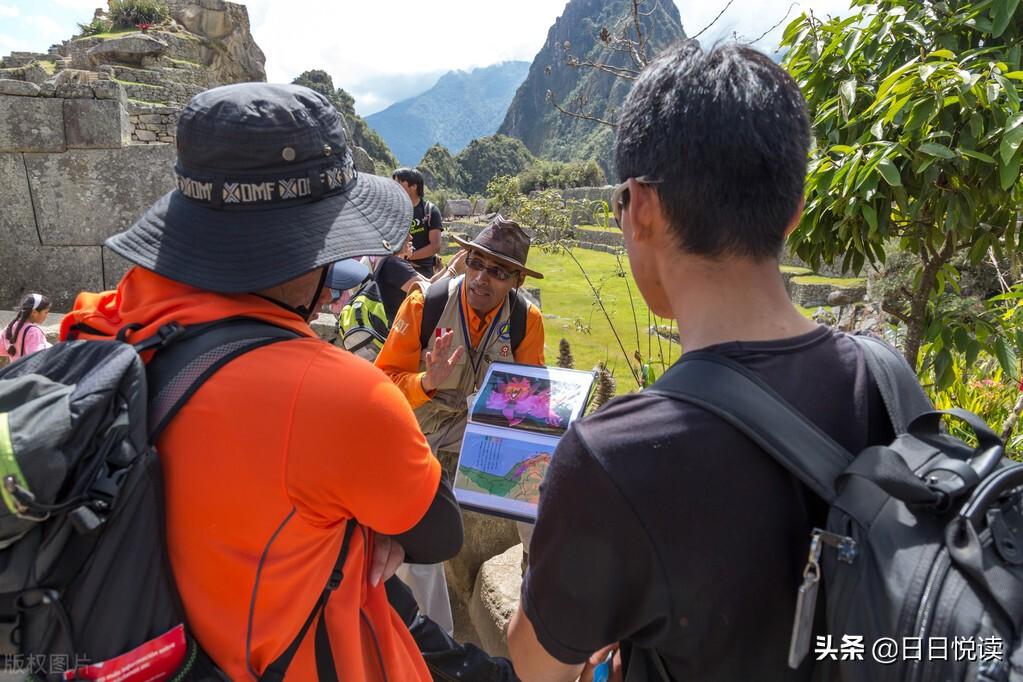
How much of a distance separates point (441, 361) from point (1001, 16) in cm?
229

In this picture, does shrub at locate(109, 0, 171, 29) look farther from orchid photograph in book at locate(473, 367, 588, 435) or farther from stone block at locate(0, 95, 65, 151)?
orchid photograph in book at locate(473, 367, 588, 435)

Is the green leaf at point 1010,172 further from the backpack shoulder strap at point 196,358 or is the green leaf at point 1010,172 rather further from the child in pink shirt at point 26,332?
the child in pink shirt at point 26,332

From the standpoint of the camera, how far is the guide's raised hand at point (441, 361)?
283 centimetres

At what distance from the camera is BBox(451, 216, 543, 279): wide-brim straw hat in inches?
125

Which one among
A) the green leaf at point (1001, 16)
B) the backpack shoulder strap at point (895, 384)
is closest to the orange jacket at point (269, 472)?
the backpack shoulder strap at point (895, 384)

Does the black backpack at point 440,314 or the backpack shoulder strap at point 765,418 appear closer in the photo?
the backpack shoulder strap at point 765,418

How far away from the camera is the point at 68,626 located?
1081 millimetres

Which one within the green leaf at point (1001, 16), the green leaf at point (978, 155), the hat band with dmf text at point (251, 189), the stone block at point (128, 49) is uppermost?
the stone block at point (128, 49)

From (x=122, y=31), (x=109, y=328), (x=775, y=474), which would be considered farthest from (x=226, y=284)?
(x=122, y=31)

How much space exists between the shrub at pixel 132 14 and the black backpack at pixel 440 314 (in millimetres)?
21132

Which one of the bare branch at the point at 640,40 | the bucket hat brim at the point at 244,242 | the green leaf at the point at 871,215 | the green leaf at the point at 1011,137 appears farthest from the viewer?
the bare branch at the point at 640,40

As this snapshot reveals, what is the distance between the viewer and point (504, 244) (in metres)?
3.21

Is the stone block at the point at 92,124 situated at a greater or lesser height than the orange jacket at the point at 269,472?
greater

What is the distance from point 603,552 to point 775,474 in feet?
0.91
